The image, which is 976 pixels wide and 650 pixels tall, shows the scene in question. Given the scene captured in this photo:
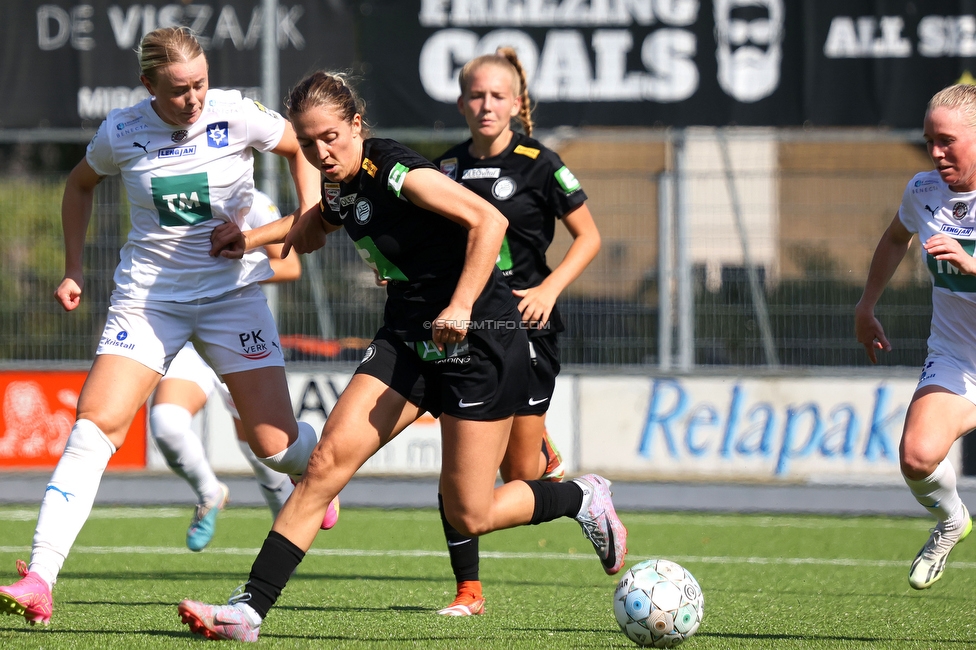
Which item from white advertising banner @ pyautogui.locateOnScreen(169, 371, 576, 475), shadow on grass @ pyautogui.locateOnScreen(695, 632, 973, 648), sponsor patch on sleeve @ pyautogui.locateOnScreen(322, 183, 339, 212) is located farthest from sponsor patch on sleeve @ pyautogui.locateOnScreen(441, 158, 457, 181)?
white advertising banner @ pyautogui.locateOnScreen(169, 371, 576, 475)

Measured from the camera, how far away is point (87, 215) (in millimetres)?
4945

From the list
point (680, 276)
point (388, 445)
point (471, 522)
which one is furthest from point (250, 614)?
point (680, 276)

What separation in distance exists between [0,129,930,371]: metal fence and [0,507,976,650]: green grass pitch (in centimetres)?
167

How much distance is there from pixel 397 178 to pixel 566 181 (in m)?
1.59

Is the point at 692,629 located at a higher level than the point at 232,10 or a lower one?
lower

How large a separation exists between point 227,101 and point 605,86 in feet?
20.9

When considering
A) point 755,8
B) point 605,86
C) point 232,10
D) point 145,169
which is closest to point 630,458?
point 605,86

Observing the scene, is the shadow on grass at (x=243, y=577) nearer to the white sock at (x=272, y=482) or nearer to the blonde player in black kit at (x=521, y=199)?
the white sock at (x=272, y=482)

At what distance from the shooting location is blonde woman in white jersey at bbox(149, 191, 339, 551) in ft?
19.1

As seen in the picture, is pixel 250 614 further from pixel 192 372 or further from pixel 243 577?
pixel 192 372

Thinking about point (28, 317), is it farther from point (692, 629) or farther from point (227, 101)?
point (692, 629)

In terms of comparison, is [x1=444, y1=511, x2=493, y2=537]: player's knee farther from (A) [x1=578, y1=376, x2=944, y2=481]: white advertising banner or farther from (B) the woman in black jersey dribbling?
(A) [x1=578, y1=376, x2=944, y2=481]: white advertising banner

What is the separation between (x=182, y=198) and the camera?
4.79 meters

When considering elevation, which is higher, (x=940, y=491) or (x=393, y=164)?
(x=393, y=164)
